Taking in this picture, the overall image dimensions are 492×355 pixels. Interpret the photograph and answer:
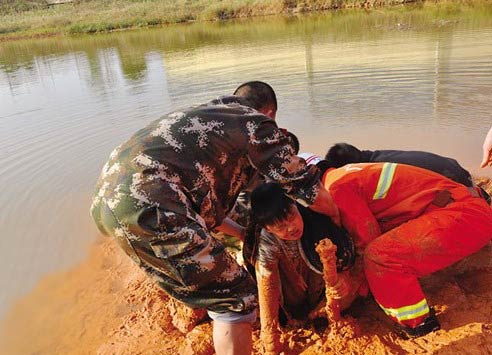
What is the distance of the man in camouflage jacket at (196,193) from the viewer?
1.88 metres

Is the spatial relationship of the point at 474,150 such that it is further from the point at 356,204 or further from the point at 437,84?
the point at 356,204

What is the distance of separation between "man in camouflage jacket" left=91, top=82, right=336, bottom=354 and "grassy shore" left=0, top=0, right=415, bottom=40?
20.7 m

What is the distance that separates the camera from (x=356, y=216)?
2627 millimetres

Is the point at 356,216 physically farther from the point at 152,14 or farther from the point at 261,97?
the point at 152,14

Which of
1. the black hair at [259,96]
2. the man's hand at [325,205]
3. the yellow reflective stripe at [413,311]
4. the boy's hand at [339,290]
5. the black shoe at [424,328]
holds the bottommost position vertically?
the black shoe at [424,328]

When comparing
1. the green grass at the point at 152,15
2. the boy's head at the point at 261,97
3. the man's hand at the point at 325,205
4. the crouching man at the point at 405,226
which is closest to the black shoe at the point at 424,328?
the crouching man at the point at 405,226

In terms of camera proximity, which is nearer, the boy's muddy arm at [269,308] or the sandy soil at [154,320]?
the sandy soil at [154,320]

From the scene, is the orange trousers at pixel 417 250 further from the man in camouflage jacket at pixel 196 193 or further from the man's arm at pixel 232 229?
the man's arm at pixel 232 229

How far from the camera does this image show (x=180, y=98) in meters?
9.08

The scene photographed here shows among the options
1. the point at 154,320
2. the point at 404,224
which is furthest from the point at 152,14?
the point at 404,224

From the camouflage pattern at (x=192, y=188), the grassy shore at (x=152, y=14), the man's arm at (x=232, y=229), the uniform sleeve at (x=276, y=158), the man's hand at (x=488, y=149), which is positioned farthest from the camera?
the grassy shore at (x=152, y=14)

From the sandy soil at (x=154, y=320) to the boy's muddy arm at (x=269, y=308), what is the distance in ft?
0.36

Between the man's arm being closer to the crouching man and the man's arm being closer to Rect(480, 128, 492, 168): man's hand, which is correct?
the crouching man

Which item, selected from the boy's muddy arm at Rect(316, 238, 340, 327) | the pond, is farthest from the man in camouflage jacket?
the pond
